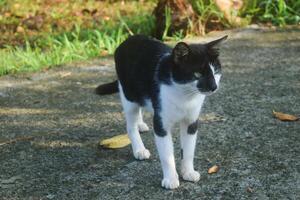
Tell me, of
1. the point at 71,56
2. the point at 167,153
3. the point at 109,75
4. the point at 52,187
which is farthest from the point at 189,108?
the point at 71,56

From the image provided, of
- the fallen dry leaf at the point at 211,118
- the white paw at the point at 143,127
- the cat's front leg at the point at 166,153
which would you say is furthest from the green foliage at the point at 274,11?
the cat's front leg at the point at 166,153

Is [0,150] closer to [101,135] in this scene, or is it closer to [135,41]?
[101,135]

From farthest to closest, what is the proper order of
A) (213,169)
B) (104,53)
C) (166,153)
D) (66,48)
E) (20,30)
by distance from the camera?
(20,30) → (66,48) → (104,53) → (213,169) → (166,153)

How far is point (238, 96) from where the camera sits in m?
4.74

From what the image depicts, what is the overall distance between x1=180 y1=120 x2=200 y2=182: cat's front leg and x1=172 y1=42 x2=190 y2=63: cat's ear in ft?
1.62

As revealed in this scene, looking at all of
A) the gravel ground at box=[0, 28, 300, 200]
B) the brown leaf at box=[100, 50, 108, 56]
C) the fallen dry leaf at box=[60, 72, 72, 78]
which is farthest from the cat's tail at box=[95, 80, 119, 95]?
the brown leaf at box=[100, 50, 108, 56]

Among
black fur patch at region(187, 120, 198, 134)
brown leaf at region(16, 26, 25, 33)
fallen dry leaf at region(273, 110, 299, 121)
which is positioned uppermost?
black fur patch at region(187, 120, 198, 134)

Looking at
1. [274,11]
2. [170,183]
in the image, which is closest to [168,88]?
[170,183]

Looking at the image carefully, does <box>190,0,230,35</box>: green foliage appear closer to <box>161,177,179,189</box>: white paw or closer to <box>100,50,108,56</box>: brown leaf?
<box>100,50,108,56</box>: brown leaf

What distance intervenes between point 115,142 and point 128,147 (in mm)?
102

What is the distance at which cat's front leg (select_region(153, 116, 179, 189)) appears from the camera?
3291 mm

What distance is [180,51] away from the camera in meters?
2.99

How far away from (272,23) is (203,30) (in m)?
0.85

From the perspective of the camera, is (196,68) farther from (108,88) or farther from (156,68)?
(108,88)
